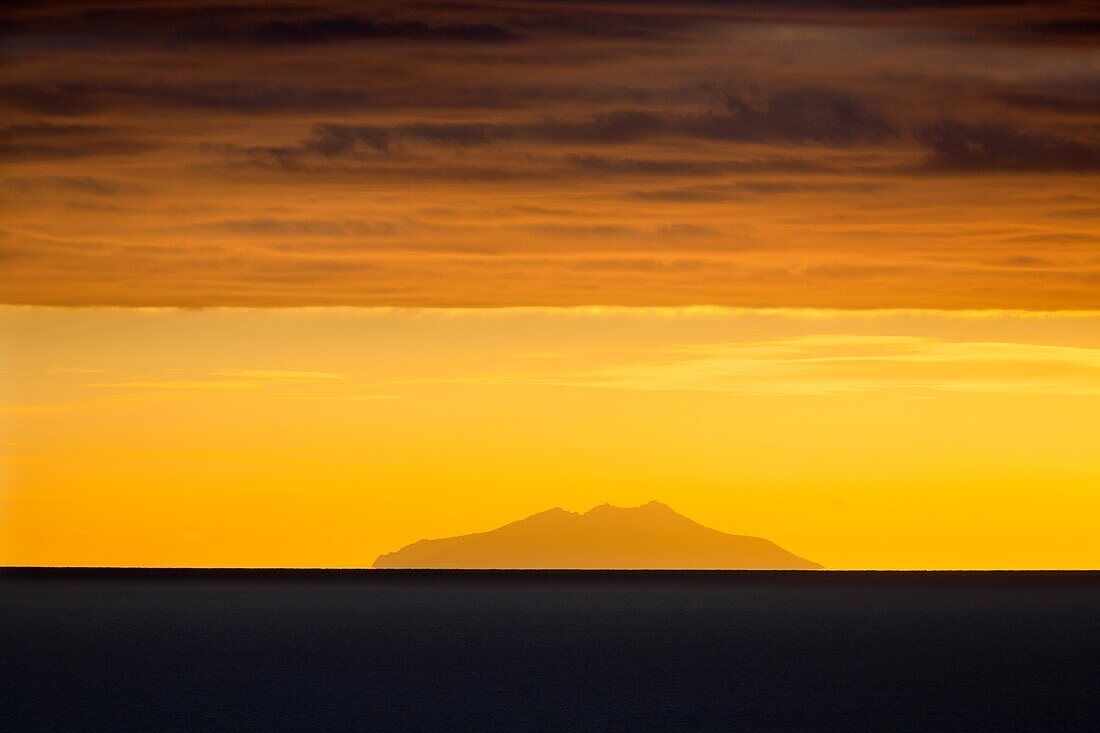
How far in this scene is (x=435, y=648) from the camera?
241ft

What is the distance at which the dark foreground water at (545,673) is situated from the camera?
137 feet

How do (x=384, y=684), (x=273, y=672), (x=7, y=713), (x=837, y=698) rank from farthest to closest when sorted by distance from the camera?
(x=273, y=672) → (x=384, y=684) → (x=837, y=698) → (x=7, y=713)

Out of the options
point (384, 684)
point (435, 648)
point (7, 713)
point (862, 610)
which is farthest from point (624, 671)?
point (862, 610)

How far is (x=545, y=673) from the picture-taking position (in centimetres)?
5759

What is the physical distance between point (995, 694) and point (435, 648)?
29.1 metres

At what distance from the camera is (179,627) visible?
96750 millimetres

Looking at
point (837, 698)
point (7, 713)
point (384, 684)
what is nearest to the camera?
point (7, 713)

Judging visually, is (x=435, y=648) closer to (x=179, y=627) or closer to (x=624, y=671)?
(x=624, y=671)

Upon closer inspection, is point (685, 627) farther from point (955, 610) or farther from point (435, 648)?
point (955, 610)

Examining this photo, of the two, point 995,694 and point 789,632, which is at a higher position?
point 789,632

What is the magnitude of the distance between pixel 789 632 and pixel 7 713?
195ft

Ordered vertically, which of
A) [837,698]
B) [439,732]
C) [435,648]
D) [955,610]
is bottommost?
[439,732]

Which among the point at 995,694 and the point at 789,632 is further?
the point at 789,632

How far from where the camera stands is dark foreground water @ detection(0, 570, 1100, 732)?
41750mm
